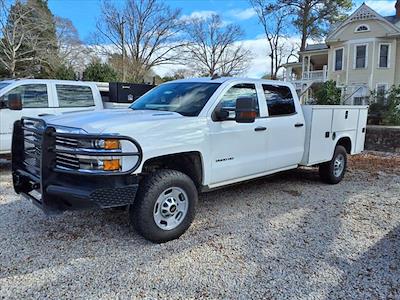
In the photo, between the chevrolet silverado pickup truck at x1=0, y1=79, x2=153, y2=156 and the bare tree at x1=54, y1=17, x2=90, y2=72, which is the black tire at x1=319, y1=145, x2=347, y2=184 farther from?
the bare tree at x1=54, y1=17, x2=90, y2=72

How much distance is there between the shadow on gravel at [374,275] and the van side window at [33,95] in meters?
6.84

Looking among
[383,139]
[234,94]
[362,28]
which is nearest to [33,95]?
[234,94]

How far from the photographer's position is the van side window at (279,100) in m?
5.38

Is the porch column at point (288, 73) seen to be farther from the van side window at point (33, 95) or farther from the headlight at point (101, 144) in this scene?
the headlight at point (101, 144)

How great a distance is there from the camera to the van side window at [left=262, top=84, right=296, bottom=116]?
5378 mm

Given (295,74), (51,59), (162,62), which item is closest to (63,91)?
(51,59)

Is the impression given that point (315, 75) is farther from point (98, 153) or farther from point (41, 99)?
point (98, 153)

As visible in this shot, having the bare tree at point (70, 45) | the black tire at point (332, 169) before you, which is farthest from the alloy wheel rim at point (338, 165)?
the bare tree at point (70, 45)

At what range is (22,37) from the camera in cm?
2855

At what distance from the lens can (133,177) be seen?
11.8 feet

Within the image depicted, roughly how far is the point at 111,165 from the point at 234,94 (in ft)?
7.03

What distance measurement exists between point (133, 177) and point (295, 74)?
1351 inches

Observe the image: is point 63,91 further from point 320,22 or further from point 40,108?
point 320,22

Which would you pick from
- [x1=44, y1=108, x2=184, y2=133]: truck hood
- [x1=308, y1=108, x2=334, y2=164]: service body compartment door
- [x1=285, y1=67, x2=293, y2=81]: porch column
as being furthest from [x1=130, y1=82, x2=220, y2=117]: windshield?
[x1=285, y1=67, x2=293, y2=81]: porch column
